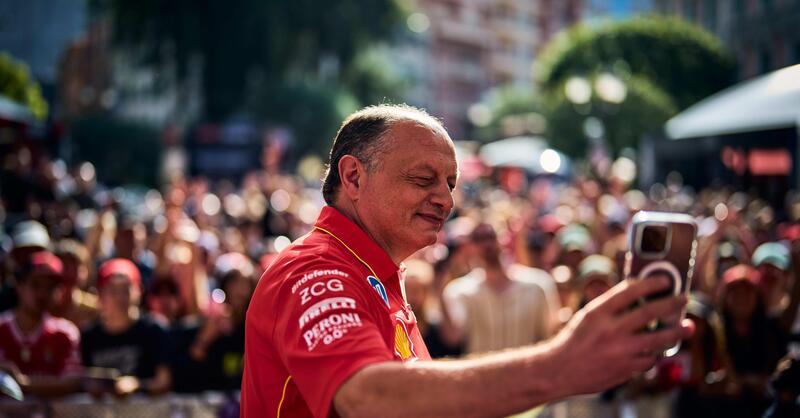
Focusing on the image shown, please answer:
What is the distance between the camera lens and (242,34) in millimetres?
36781

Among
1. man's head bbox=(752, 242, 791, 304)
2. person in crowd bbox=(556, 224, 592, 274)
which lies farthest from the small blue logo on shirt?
person in crowd bbox=(556, 224, 592, 274)

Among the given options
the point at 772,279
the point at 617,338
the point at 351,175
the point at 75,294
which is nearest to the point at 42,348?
the point at 75,294

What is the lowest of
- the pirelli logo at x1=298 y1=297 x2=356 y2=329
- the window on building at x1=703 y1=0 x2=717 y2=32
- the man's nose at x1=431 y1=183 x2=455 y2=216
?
the pirelli logo at x1=298 y1=297 x2=356 y2=329

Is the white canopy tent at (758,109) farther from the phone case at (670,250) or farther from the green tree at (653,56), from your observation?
the green tree at (653,56)

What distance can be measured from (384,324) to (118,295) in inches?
200

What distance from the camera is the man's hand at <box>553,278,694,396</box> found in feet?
5.09

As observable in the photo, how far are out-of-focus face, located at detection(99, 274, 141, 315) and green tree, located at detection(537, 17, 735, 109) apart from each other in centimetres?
3737

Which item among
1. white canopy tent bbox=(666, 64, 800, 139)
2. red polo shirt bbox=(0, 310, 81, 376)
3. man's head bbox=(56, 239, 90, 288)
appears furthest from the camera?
man's head bbox=(56, 239, 90, 288)

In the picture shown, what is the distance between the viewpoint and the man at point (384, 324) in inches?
62.6

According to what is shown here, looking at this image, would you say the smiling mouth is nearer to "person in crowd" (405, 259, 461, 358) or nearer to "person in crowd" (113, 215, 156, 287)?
"person in crowd" (405, 259, 461, 358)

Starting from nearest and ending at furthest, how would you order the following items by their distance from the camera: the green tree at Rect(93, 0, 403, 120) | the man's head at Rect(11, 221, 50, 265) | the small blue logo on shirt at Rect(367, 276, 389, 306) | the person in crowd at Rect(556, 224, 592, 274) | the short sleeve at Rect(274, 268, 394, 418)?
the short sleeve at Rect(274, 268, 394, 418), the small blue logo on shirt at Rect(367, 276, 389, 306), the man's head at Rect(11, 221, 50, 265), the person in crowd at Rect(556, 224, 592, 274), the green tree at Rect(93, 0, 403, 120)

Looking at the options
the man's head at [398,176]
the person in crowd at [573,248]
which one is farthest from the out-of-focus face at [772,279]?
the man's head at [398,176]

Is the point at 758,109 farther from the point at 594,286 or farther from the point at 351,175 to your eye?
the point at 351,175

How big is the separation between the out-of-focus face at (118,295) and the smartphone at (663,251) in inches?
222
